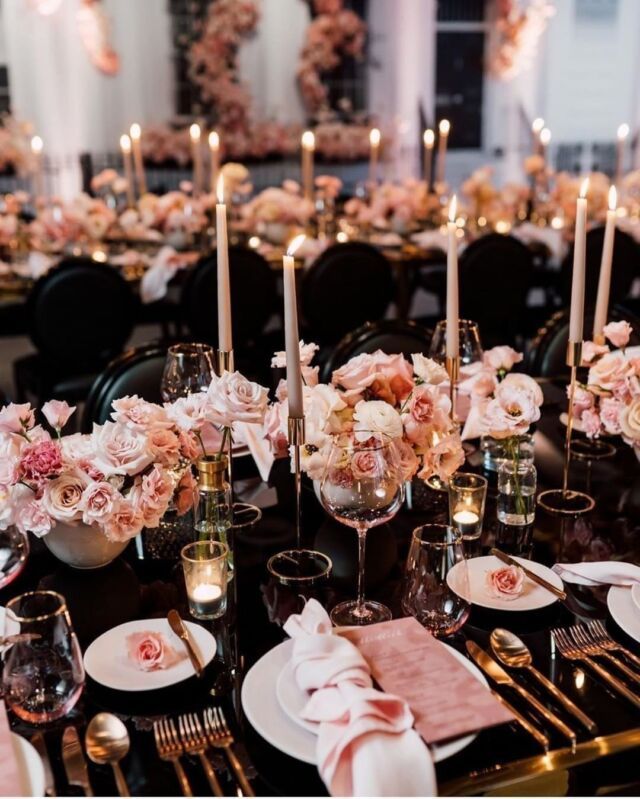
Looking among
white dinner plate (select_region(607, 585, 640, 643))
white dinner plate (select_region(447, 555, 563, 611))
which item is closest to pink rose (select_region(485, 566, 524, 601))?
white dinner plate (select_region(447, 555, 563, 611))

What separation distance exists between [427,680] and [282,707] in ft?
0.55

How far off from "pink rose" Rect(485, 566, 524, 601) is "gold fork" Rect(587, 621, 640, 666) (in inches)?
4.1

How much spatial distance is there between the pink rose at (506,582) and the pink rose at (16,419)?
691 mm

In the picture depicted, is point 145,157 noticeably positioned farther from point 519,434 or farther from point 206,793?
point 206,793

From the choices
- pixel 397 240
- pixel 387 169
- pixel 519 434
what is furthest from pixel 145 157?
pixel 519 434

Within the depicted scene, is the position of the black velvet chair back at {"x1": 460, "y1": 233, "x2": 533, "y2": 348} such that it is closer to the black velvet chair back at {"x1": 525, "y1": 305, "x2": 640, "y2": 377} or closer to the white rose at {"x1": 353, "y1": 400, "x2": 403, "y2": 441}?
the black velvet chair back at {"x1": 525, "y1": 305, "x2": 640, "y2": 377}

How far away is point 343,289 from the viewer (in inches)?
150

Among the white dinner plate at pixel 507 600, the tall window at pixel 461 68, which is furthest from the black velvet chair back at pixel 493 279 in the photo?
the tall window at pixel 461 68

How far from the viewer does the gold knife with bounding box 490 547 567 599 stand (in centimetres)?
127

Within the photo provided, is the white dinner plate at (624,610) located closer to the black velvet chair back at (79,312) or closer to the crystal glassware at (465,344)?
the crystal glassware at (465,344)

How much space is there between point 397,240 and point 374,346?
2218mm

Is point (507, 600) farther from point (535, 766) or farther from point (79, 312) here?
point (79, 312)

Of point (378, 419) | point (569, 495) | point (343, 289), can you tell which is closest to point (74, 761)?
point (378, 419)

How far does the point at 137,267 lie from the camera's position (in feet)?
12.6
